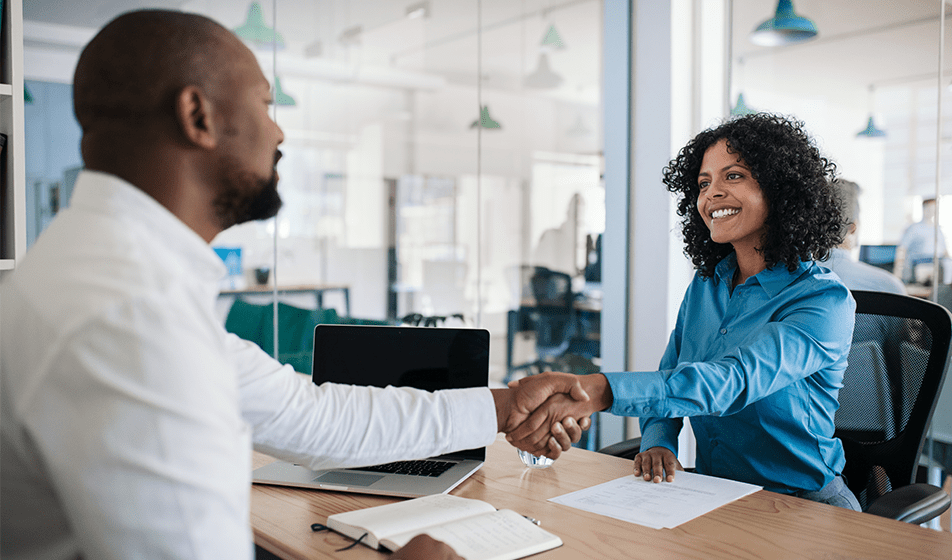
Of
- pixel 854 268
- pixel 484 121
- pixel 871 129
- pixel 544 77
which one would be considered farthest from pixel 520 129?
pixel 854 268

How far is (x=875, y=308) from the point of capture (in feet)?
6.24

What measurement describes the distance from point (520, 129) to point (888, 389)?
2.52m

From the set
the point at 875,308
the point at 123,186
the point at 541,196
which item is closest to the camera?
the point at 123,186

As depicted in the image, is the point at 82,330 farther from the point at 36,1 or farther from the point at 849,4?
the point at 849,4

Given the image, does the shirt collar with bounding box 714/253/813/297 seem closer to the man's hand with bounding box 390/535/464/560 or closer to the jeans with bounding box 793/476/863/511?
the jeans with bounding box 793/476/863/511

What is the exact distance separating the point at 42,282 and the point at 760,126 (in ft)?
5.76

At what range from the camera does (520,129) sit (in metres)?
3.94

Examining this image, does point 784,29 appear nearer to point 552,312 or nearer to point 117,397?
point 552,312

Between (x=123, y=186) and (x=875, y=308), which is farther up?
(x=123, y=186)

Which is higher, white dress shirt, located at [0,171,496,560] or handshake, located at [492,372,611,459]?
white dress shirt, located at [0,171,496,560]

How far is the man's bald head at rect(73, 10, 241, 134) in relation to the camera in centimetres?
85

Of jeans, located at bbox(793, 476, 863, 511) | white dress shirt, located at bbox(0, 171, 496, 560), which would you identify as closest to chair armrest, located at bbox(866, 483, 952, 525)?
jeans, located at bbox(793, 476, 863, 511)

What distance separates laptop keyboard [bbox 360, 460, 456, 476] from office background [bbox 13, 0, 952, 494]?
156 centimetres

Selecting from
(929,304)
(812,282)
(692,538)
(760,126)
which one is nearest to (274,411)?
(692,538)
